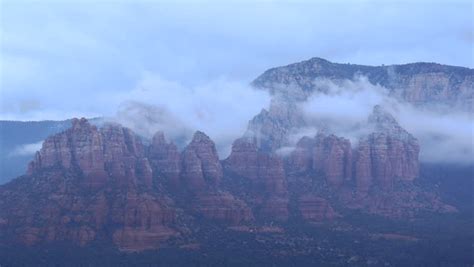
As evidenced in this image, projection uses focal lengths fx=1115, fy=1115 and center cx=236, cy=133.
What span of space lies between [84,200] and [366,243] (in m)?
50.5

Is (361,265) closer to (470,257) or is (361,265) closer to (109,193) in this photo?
(470,257)

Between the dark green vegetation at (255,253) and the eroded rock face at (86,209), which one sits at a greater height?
the eroded rock face at (86,209)

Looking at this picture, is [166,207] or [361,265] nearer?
[361,265]

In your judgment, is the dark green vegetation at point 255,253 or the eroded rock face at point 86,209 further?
the eroded rock face at point 86,209

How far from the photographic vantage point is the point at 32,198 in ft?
628

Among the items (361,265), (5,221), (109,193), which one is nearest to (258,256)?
(361,265)

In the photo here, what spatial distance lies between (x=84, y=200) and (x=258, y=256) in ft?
103

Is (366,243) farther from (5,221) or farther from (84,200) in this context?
(5,221)

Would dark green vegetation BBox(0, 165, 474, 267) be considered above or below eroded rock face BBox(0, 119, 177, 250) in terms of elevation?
below

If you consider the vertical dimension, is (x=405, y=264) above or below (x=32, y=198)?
below

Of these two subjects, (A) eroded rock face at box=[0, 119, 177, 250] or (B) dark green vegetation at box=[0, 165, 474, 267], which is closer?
(B) dark green vegetation at box=[0, 165, 474, 267]

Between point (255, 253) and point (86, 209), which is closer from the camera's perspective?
point (255, 253)

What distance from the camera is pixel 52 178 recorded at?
196875 millimetres

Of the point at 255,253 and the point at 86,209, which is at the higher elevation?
the point at 86,209
